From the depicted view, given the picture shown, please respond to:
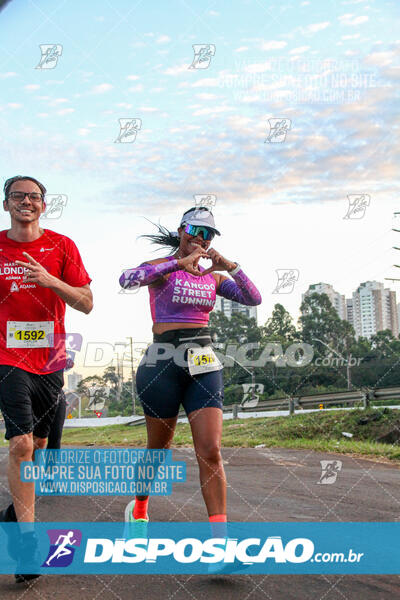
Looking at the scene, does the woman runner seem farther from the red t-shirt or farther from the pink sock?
the red t-shirt

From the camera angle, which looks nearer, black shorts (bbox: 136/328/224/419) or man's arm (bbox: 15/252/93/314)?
man's arm (bbox: 15/252/93/314)

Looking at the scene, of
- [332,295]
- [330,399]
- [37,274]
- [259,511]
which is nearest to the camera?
[37,274]

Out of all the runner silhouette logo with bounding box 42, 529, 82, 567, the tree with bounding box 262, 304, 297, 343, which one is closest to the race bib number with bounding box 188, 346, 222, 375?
the runner silhouette logo with bounding box 42, 529, 82, 567

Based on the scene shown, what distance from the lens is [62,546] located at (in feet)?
13.4

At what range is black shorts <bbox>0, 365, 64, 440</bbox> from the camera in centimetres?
382

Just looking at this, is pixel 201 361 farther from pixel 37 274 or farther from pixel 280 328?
pixel 280 328

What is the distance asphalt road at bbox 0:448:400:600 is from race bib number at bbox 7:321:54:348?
4.59ft

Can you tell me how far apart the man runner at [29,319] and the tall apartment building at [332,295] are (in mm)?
27776

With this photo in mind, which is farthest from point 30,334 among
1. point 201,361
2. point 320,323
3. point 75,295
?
point 320,323

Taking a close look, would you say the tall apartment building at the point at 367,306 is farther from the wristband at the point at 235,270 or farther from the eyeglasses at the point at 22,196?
the eyeglasses at the point at 22,196

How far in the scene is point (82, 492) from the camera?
679 centimetres

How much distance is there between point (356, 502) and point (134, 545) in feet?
9.41

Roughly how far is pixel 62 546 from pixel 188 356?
59.4 inches

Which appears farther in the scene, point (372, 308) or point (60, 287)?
point (372, 308)
